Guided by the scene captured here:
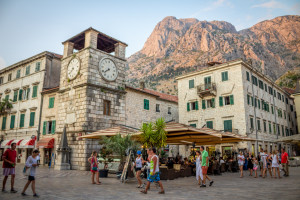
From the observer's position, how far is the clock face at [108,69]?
21.6 m

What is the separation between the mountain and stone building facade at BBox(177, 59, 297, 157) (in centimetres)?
6433

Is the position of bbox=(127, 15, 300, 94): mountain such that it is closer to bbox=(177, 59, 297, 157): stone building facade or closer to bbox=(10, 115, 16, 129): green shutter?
bbox=(177, 59, 297, 157): stone building facade

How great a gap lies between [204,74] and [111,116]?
14.3 meters

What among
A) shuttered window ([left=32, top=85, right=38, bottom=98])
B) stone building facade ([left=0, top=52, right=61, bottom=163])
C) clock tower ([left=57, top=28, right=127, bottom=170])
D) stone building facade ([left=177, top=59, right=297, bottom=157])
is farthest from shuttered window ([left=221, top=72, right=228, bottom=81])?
shuttered window ([left=32, top=85, right=38, bottom=98])

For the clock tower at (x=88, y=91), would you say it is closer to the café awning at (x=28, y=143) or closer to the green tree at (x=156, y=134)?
the café awning at (x=28, y=143)

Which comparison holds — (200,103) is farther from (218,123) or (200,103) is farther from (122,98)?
(122,98)

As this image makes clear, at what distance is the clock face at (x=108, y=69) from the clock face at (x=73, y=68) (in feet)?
7.14

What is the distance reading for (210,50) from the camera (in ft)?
421

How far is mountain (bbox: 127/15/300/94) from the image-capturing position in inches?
4609

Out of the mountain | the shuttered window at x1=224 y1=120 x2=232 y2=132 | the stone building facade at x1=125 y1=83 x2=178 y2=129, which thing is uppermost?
the mountain

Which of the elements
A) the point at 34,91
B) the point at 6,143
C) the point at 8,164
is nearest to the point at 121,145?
the point at 8,164

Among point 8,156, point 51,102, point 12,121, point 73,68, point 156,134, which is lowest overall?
point 8,156

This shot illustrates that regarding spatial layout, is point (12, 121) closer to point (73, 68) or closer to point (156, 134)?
point (73, 68)

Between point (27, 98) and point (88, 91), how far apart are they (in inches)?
490
